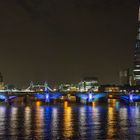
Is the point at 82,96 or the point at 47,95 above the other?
the point at 47,95

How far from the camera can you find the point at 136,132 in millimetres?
61500

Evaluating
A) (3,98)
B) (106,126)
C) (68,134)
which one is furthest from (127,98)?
(68,134)

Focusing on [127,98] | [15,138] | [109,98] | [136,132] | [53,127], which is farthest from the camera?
[109,98]

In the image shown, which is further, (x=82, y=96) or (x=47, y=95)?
(x=82, y=96)

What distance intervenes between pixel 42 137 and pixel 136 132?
11.0 m

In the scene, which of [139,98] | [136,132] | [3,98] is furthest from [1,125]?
[139,98]

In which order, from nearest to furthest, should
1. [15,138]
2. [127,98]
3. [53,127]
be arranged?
[15,138]
[53,127]
[127,98]

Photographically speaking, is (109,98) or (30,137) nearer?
(30,137)

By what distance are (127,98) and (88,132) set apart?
4057 inches

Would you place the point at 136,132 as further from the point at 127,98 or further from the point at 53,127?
the point at 127,98

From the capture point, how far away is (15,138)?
184 feet

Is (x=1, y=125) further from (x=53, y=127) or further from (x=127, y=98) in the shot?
(x=127, y=98)

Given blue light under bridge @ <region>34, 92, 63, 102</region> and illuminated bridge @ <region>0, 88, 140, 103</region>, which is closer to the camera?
illuminated bridge @ <region>0, 88, 140, 103</region>

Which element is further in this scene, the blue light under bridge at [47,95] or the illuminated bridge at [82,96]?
the blue light under bridge at [47,95]
